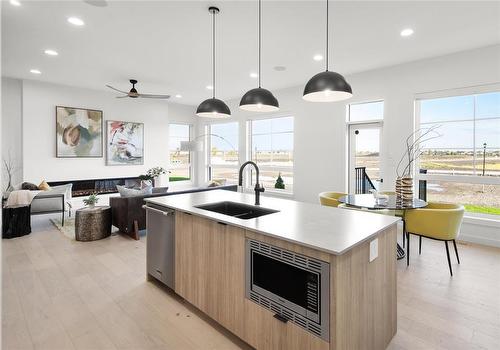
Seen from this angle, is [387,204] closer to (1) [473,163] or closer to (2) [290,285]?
(1) [473,163]

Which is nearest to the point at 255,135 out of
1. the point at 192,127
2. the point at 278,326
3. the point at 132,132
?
the point at 192,127

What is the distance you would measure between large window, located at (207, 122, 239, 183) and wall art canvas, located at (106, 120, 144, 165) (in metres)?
2.33

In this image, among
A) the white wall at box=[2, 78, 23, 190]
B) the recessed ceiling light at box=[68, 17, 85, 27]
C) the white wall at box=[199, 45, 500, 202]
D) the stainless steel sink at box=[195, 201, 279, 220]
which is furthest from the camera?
the white wall at box=[2, 78, 23, 190]

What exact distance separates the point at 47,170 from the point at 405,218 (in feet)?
23.8

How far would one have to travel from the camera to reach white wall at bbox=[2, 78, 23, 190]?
598cm

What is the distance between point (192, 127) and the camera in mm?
9648

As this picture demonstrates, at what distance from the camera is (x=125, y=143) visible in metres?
7.62

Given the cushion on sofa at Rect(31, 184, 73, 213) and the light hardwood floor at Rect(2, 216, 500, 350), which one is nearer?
the light hardwood floor at Rect(2, 216, 500, 350)

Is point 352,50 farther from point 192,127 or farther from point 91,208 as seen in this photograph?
point 192,127

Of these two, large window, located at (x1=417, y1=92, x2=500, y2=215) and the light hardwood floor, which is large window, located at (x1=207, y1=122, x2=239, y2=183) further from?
the light hardwood floor

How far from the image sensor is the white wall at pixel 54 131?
615 cm

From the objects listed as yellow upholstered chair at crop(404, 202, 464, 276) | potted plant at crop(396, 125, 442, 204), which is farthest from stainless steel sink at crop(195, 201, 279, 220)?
potted plant at crop(396, 125, 442, 204)

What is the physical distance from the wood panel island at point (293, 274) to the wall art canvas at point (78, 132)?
5521mm

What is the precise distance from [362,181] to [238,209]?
3972mm
